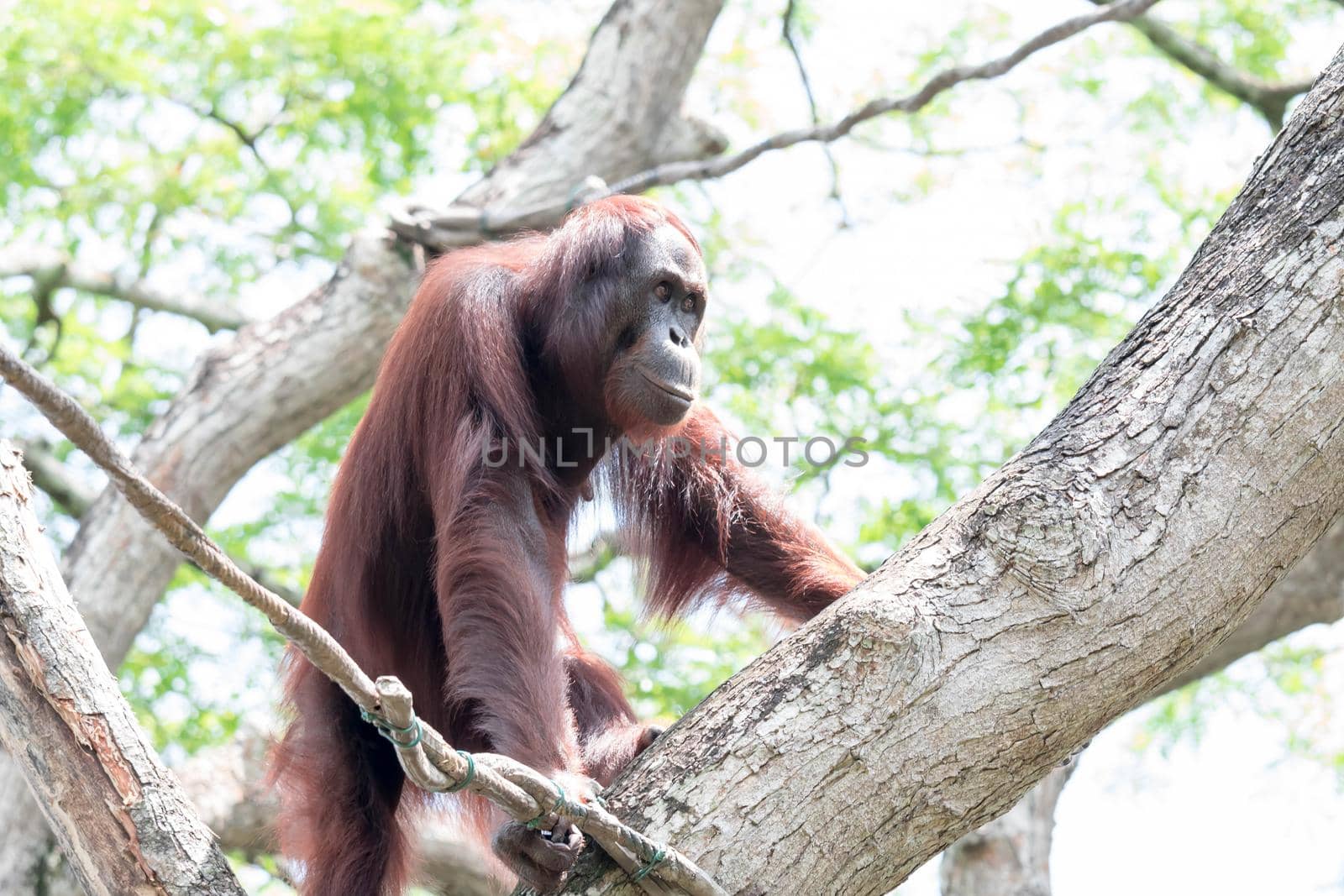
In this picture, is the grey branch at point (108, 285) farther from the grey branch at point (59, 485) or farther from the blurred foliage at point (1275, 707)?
the blurred foliage at point (1275, 707)

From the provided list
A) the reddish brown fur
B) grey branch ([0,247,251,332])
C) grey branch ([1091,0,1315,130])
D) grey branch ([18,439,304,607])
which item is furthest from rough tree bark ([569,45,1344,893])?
grey branch ([0,247,251,332])

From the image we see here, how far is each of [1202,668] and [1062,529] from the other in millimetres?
5401

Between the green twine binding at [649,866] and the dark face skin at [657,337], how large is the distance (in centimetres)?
188

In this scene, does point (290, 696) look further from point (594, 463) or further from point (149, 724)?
point (149, 724)

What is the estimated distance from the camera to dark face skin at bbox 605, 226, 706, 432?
14.2ft

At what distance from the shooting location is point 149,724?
30.5ft

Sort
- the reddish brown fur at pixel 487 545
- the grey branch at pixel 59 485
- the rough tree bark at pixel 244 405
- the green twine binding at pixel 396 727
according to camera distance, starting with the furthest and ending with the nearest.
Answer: the grey branch at pixel 59 485 → the rough tree bark at pixel 244 405 → the reddish brown fur at pixel 487 545 → the green twine binding at pixel 396 727

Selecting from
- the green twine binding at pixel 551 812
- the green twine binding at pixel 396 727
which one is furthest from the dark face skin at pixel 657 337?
the green twine binding at pixel 396 727

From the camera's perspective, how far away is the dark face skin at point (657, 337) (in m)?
4.33

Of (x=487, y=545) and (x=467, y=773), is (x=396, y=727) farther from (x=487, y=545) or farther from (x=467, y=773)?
(x=487, y=545)

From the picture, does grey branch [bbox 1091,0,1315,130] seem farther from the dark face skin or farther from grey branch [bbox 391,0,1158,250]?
the dark face skin

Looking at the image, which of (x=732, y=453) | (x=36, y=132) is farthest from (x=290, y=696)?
(x=36, y=132)

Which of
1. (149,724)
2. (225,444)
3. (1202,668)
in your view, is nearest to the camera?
(225,444)

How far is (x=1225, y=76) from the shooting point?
9953 millimetres
